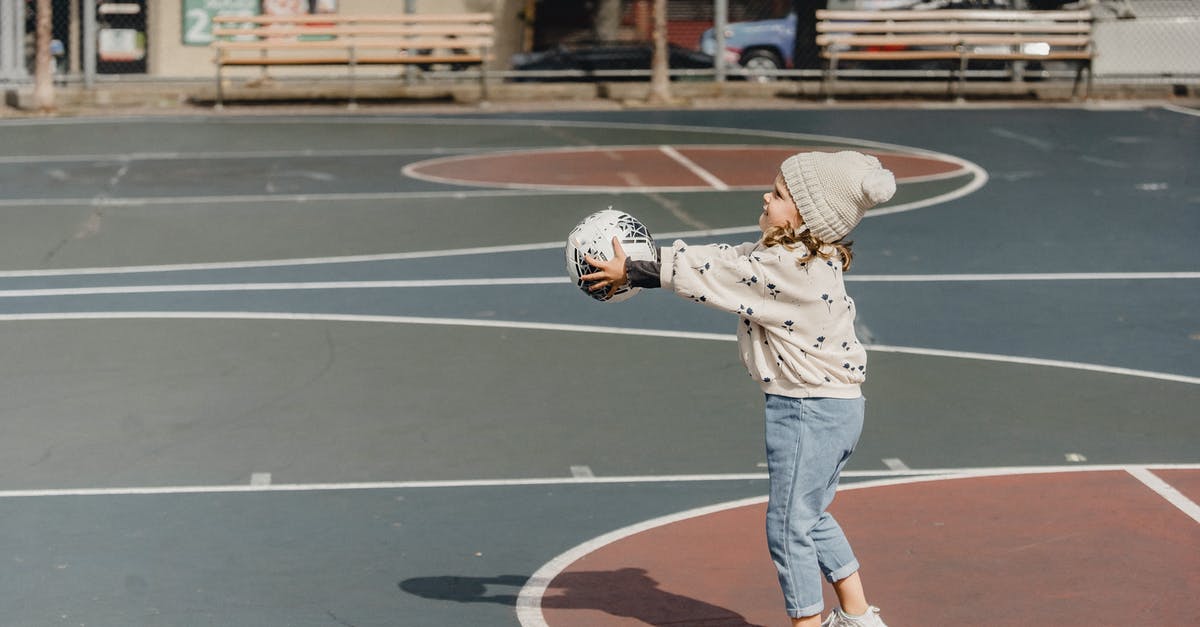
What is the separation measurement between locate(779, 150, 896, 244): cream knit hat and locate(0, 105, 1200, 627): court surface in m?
1.57

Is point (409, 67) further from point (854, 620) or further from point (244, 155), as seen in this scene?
point (854, 620)

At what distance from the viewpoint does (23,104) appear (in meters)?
26.4

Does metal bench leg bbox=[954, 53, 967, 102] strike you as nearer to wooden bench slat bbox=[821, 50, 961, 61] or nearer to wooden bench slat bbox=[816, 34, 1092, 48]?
wooden bench slat bbox=[821, 50, 961, 61]

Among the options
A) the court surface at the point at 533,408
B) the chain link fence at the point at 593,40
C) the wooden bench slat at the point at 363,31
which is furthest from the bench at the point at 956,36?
the court surface at the point at 533,408

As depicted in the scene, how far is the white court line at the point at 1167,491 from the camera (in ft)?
25.6

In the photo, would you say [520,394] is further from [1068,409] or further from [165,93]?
[165,93]

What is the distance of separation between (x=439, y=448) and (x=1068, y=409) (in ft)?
11.2

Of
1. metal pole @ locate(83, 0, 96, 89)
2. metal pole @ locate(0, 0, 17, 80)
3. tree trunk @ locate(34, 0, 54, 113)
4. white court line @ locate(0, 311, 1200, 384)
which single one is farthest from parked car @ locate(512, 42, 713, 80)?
white court line @ locate(0, 311, 1200, 384)

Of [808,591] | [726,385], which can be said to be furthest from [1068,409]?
[808,591]

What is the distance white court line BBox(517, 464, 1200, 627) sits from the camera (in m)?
6.62

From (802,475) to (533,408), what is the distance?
4255 mm

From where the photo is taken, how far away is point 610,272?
18.5 ft

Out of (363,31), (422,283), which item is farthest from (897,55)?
(422,283)

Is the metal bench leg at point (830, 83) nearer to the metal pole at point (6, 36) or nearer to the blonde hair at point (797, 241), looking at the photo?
the metal pole at point (6, 36)
